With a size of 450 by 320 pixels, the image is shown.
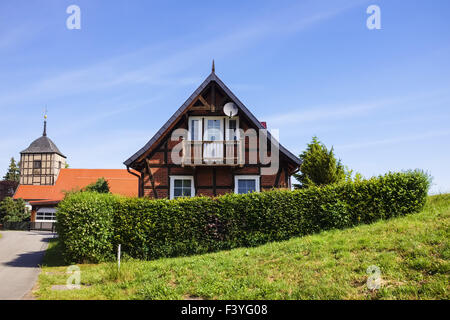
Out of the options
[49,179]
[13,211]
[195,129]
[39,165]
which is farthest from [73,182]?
[195,129]

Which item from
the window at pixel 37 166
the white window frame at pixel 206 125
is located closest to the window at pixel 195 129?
the white window frame at pixel 206 125

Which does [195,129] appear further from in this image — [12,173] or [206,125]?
[12,173]

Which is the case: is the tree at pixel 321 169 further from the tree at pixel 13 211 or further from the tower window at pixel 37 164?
the tower window at pixel 37 164

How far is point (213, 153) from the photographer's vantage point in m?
17.3

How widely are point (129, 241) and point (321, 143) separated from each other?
1315cm

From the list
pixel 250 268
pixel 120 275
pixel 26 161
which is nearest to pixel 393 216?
pixel 250 268

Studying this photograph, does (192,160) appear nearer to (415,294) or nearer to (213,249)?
(213,249)

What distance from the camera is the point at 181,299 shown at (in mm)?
7578

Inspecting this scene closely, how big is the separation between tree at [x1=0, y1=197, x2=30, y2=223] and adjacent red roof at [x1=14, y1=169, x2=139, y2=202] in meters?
2.17

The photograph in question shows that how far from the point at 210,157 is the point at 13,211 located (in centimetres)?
3302

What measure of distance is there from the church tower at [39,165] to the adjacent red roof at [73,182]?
5880 millimetres

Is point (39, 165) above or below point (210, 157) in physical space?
above

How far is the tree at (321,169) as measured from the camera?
20462mm

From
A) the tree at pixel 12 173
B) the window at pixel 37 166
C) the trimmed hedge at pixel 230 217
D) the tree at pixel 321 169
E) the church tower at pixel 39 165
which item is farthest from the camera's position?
the tree at pixel 12 173
